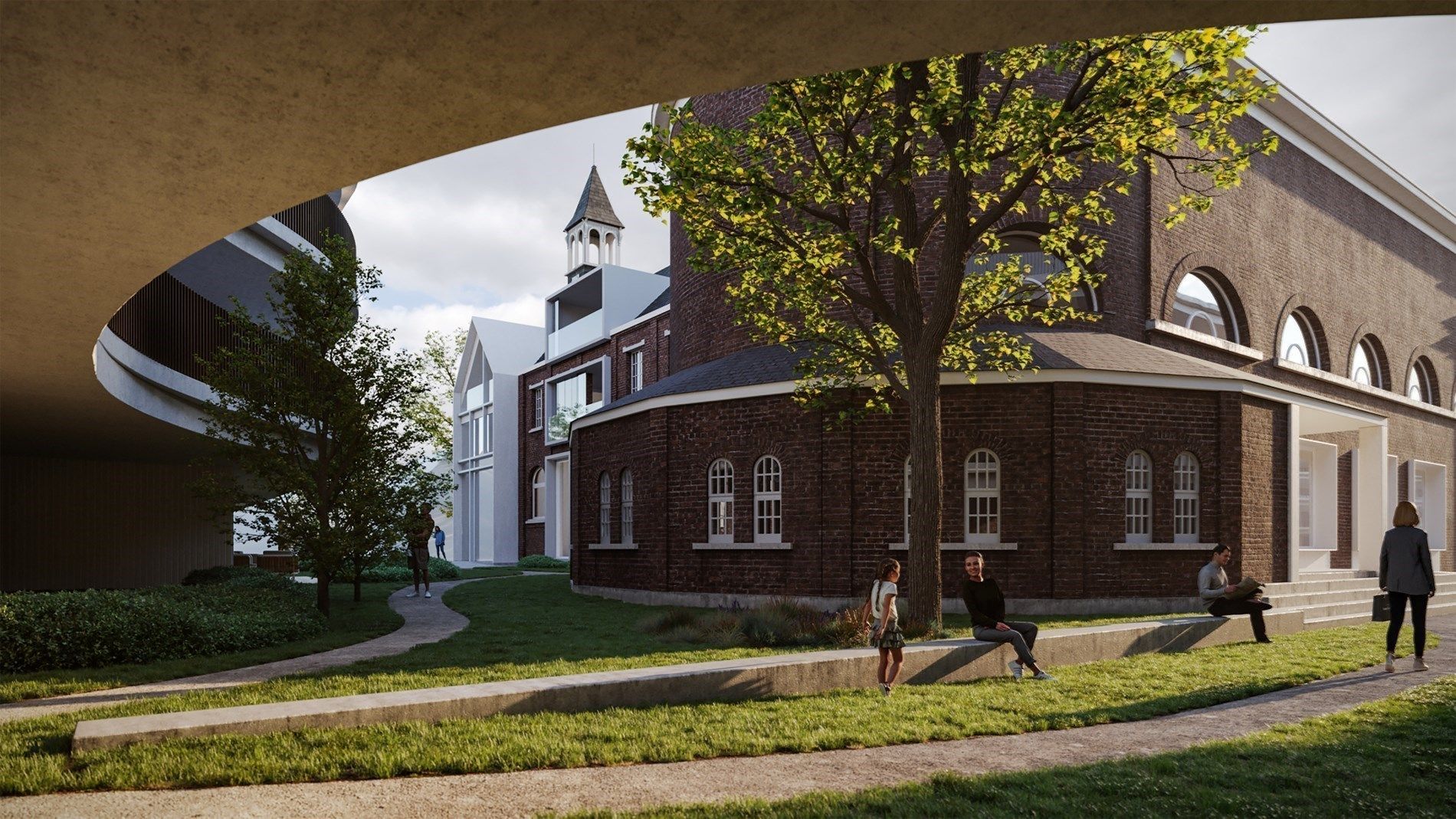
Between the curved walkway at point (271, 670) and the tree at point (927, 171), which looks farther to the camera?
the tree at point (927, 171)

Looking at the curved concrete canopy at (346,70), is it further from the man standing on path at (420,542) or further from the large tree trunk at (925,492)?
the man standing on path at (420,542)

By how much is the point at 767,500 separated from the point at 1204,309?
41.3 feet

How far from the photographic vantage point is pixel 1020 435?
17.9m

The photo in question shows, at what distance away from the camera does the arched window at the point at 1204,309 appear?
2336 centimetres

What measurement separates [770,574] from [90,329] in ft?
41.0

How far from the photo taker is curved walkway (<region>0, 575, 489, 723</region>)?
352 inches

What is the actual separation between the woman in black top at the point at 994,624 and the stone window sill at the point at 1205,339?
41.2 feet

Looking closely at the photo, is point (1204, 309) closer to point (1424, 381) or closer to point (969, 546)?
point (969, 546)

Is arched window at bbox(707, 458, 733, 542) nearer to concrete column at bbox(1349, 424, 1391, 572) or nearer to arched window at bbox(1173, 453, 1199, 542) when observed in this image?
arched window at bbox(1173, 453, 1199, 542)

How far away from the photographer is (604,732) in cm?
760

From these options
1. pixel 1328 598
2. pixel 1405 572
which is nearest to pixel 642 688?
pixel 1405 572

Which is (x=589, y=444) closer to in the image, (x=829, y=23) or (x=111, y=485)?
(x=111, y=485)

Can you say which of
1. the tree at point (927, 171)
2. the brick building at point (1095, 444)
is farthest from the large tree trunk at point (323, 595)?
the tree at point (927, 171)

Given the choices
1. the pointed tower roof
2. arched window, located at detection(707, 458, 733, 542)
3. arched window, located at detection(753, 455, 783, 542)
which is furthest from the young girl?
the pointed tower roof
